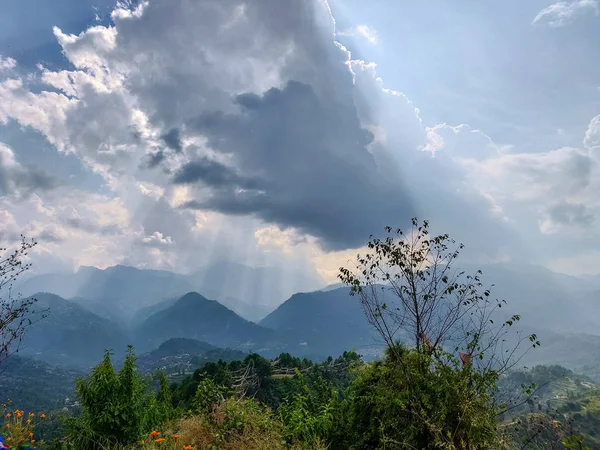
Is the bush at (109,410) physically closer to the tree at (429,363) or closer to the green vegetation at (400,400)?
the green vegetation at (400,400)

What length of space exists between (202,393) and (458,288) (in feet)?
18.7

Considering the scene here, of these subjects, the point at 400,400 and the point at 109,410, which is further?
the point at 109,410

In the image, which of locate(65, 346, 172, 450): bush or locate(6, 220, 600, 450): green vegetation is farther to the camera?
locate(65, 346, 172, 450): bush

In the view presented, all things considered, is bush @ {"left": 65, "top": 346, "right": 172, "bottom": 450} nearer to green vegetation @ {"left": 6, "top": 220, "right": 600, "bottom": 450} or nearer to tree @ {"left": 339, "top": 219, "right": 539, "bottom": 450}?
green vegetation @ {"left": 6, "top": 220, "right": 600, "bottom": 450}

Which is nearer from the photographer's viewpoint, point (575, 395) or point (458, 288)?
point (458, 288)

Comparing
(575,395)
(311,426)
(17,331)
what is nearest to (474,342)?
(311,426)

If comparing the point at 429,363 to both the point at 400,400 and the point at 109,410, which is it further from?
the point at 109,410

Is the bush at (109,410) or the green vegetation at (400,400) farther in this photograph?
the bush at (109,410)

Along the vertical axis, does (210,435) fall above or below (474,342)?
below

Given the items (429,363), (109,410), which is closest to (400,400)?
(429,363)

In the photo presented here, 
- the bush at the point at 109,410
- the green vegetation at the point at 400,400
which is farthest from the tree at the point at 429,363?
the bush at the point at 109,410

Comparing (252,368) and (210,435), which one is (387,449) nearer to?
(210,435)

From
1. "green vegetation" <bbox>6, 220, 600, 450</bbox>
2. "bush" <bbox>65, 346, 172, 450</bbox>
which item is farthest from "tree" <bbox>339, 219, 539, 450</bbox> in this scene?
"bush" <bbox>65, 346, 172, 450</bbox>

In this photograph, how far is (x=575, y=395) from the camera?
95.8 metres
